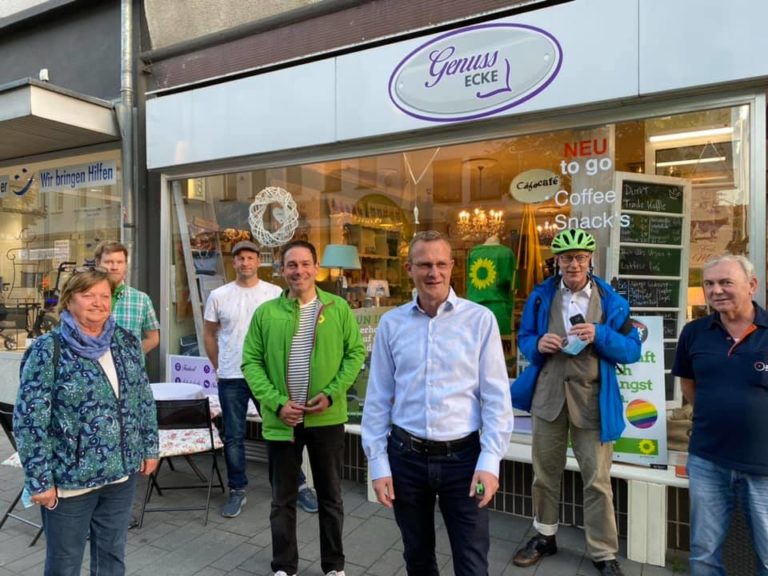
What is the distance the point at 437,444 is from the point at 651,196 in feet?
8.89

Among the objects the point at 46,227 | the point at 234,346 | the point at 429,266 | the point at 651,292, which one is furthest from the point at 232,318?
the point at 46,227

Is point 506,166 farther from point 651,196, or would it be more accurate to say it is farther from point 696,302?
point 696,302

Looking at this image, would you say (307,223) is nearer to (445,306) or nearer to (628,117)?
(628,117)

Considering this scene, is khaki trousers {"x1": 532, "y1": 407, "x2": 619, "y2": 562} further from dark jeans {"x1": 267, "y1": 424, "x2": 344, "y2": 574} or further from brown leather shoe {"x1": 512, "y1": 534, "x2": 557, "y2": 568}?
dark jeans {"x1": 267, "y1": 424, "x2": 344, "y2": 574}

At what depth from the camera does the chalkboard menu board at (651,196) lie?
153 inches

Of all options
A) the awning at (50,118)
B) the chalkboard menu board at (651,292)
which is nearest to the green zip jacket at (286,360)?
the chalkboard menu board at (651,292)

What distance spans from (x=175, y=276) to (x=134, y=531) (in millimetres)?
2857

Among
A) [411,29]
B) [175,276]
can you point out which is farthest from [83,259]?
[411,29]

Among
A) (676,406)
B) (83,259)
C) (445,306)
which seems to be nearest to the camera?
(445,306)

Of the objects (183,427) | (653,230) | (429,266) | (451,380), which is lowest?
(183,427)

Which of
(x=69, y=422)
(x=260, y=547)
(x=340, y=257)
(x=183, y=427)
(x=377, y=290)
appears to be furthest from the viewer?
(x=377, y=290)

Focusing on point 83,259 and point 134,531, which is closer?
point 134,531

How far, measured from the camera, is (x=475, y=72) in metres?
4.11

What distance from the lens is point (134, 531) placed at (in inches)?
151
